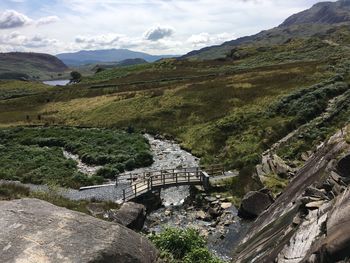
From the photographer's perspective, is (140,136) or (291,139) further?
(140,136)

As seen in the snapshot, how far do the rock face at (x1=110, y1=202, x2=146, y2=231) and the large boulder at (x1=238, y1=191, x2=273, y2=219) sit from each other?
762cm

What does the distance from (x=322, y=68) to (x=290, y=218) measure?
226 ft

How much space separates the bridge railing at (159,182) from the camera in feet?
124

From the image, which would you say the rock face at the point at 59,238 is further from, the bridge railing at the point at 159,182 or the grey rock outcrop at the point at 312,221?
the bridge railing at the point at 159,182

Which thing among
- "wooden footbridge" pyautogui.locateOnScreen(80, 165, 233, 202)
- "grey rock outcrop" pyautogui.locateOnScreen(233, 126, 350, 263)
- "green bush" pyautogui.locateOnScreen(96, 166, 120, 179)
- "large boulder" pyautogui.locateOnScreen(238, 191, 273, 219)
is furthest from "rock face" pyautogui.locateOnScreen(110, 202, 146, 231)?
"green bush" pyautogui.locateOnScreen(96, 166, 120, 179)

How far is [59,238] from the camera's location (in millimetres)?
15383

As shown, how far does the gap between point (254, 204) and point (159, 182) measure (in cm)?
1193

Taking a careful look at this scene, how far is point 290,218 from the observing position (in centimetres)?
1930

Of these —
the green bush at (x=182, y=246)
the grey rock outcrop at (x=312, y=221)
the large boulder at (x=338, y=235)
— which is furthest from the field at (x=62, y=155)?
the large boulder at (x=338, y=235)

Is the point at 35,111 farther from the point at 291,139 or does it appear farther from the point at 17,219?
the point at 17,219

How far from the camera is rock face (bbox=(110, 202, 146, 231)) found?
2856 cm

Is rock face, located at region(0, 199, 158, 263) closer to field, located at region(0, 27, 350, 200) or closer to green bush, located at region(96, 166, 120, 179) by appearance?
field, located at region(0, 27, 350, 200)

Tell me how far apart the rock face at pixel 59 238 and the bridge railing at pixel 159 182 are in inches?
740

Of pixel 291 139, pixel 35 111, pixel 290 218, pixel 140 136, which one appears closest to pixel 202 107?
pixel 140 136
